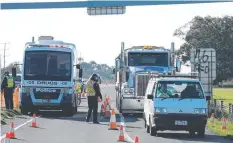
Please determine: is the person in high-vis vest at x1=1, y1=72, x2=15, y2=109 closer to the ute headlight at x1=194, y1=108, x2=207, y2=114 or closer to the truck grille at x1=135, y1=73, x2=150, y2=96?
the truck grille at x1=135, y1=73, x2=150, y2=96

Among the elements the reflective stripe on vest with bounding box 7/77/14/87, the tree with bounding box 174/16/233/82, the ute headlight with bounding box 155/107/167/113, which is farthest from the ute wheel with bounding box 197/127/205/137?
the tree with bounding box 174/16/233/82

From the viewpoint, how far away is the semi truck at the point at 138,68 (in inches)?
1213

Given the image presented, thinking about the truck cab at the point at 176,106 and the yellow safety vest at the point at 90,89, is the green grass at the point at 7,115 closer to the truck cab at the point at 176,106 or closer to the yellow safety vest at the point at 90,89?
the yellow safety vest at the point at 90,89

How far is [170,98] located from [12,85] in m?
13.3

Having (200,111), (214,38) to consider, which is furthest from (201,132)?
(214,38)

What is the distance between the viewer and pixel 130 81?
31375mm

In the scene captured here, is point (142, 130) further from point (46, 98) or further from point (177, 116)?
point (46, 98)

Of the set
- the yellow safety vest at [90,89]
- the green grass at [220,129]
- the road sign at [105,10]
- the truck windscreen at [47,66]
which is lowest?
the green grass at [220,129]

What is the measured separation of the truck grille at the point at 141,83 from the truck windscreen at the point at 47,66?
332cm

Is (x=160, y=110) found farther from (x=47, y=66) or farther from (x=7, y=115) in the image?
(x=47, y=66)

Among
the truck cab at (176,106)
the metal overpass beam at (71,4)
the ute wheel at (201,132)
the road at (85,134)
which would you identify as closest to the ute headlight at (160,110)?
the truck cab at (176,106)

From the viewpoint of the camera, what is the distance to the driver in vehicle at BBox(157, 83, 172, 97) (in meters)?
20.9

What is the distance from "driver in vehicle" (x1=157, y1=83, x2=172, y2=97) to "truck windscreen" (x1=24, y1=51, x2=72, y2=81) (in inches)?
375

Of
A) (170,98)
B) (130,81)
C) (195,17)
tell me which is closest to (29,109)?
(130,81)
